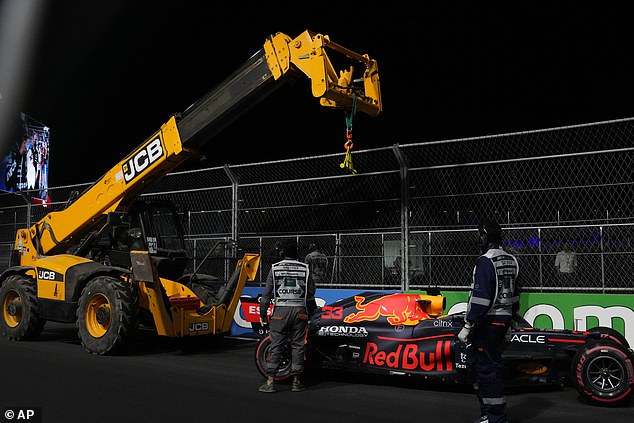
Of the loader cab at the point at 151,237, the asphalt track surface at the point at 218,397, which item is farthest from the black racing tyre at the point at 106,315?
the loader cab at the point at 151,237

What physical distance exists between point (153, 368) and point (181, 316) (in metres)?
1.16

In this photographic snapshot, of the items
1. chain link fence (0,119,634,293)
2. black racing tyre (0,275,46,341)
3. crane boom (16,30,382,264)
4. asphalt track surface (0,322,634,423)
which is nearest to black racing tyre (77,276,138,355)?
asphalt track surface (0,322,634,423)

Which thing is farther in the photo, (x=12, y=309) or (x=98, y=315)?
(x=12, y=309)

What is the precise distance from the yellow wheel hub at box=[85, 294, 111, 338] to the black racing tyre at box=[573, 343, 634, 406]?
6208 mm

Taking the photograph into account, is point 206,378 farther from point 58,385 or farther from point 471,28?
point 471,28

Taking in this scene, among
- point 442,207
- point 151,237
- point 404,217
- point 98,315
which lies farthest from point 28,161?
point 404,217

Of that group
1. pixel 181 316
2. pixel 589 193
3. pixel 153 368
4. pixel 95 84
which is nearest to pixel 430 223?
pixel 589 193

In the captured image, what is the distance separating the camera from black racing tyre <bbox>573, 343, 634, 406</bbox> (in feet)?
18.4

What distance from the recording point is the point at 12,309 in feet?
32.9

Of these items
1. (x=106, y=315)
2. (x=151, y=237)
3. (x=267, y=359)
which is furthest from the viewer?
(x=151, y=237)

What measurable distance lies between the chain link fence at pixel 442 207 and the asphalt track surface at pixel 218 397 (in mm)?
1768

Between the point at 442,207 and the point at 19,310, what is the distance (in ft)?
23.3

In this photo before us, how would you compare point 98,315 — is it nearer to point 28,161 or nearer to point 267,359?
→ point 267,359

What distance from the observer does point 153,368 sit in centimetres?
768
